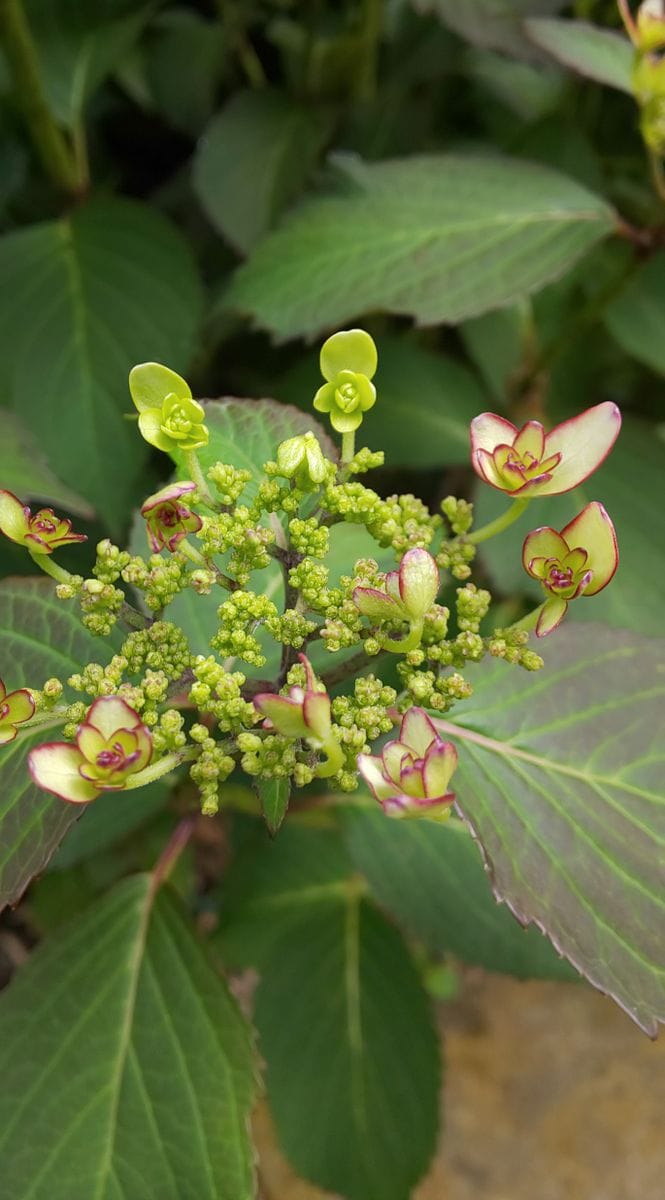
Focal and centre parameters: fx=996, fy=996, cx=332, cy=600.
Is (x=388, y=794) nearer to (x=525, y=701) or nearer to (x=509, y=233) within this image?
(x=525, y=701)

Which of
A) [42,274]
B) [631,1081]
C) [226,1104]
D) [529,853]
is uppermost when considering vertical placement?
[42,274]

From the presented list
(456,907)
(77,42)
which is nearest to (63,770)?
(456,907)

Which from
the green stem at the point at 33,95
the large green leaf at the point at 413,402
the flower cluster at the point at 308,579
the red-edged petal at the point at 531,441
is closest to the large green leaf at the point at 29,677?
the flower cluster at the point at 308,579

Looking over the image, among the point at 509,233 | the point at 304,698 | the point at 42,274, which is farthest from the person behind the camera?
the point at 42,274

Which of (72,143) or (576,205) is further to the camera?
(72,143)

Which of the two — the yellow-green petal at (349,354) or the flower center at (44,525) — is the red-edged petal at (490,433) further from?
the flower center at (44,525)

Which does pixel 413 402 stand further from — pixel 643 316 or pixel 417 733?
pixel 417 733

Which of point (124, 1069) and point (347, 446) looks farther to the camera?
point (124, 1069)

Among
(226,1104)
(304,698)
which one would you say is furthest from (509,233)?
(226,1104)
